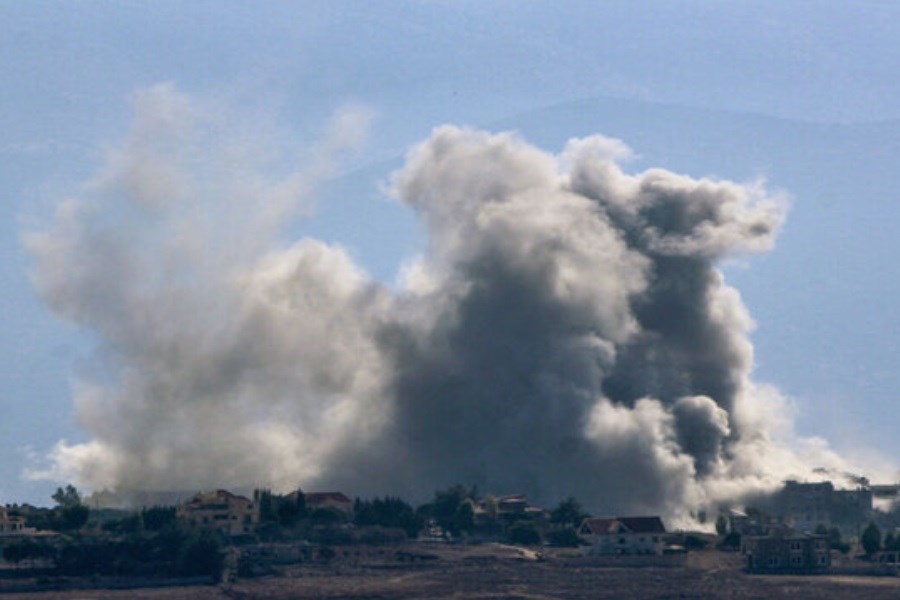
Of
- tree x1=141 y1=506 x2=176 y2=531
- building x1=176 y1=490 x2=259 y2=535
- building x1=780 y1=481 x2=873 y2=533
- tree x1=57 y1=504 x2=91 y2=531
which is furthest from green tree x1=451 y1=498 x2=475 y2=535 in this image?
building x1=780 y1=481 x2=873 y2=533

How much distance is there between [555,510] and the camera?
548ft

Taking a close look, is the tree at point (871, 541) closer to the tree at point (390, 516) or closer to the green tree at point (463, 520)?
the green tree at point (463, 520)

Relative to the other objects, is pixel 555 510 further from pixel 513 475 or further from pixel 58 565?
pixel 58 565

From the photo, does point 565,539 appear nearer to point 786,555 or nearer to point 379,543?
point 379,543

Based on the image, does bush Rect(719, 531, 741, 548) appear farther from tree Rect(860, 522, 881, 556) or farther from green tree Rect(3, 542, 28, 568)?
green tree Rect(3, 542, 28, 568)

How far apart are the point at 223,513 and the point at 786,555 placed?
122 feet

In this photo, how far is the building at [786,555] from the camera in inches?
5753

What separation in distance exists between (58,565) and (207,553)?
8.55 meters

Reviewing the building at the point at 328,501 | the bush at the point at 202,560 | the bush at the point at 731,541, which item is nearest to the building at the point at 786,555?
the bush at the point at 731,541

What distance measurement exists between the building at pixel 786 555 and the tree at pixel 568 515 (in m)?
17.1

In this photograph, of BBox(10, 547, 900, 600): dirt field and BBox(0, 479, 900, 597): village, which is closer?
BBox(10, 547, 900, 600): dirt field

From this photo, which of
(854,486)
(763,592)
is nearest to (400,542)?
(763,592)

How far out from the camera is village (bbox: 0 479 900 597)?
13712cm

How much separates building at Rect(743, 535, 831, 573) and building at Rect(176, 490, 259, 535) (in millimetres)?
32646
